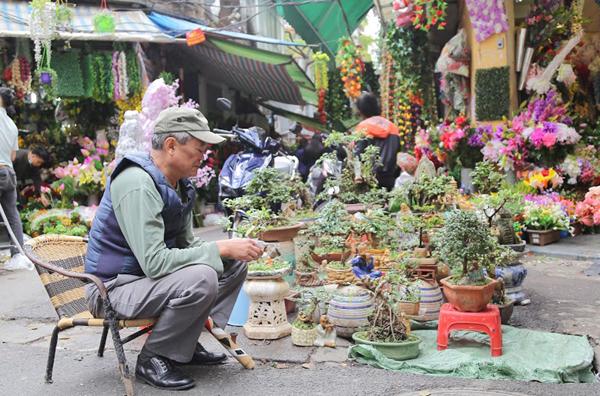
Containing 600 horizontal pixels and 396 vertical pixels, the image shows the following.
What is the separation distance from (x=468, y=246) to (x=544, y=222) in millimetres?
4803

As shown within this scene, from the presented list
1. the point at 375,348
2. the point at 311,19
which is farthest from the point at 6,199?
the point at 311,19

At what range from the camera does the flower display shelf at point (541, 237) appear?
8656mm

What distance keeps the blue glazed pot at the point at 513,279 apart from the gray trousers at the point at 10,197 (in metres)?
5.86

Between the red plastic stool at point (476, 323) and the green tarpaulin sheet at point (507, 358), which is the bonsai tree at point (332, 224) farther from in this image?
the red plastic stool at point (476, 323)

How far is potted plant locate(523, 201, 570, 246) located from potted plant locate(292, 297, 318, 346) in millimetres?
4925

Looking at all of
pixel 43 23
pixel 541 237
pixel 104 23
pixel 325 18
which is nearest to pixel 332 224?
pixel 541 237

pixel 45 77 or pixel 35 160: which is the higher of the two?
pixel 45 77

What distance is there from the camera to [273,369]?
427cm

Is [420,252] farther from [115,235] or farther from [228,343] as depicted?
[115,235]

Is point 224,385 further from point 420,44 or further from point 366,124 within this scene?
point 420,44

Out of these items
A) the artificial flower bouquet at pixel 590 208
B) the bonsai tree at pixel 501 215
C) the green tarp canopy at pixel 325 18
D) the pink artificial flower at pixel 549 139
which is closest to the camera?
the bonsai tree at pixel 501 215

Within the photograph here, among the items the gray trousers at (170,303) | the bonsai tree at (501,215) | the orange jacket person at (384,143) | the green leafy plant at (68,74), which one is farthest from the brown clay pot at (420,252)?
the green leafy plant at (68,74)

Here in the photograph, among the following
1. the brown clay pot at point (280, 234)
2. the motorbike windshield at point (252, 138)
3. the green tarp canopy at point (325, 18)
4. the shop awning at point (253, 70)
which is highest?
the green tarp canopy at point (325, 18)

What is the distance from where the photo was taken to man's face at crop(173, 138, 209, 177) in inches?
151
